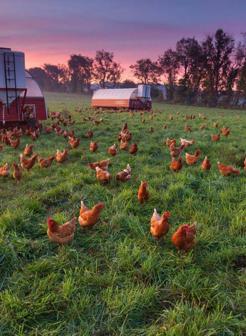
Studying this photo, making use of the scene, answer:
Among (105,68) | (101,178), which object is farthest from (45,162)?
(105,68)

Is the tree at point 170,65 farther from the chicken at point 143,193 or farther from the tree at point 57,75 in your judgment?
the chicken at point 143,193

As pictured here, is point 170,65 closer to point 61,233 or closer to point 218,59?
point 218,59

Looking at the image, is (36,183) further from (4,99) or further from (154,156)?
(4,99)

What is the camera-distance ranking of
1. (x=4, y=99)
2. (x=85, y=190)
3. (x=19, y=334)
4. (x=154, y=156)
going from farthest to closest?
(x=4, y=99), (x=154, y=156), (x=85, y=190), (x=19, y=334)

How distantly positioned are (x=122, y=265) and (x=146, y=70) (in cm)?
6960

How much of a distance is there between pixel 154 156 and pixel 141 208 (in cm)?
358

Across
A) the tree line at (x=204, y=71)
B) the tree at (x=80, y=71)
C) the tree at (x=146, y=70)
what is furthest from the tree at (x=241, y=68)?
the tree at (x=80, y=71)

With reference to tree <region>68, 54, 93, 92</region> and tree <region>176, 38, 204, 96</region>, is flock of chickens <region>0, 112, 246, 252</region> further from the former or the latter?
tree <region>68, 54, 93, 92</region>

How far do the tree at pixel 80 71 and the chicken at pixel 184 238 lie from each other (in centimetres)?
8080

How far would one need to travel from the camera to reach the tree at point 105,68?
266 ft

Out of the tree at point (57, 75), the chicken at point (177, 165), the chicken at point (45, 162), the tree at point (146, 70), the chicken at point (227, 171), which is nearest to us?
the chicken at point (227, 171)

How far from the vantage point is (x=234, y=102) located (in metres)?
49.6

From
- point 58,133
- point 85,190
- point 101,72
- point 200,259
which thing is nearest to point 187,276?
point 200,259

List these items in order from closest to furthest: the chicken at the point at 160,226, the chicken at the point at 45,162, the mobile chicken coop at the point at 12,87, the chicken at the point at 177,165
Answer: the chicken at the point at 160,226 → the chicken at the point at 177,165 → the chicken at the point at 45,162 → the mobile chicken coop at the point at 12,87
